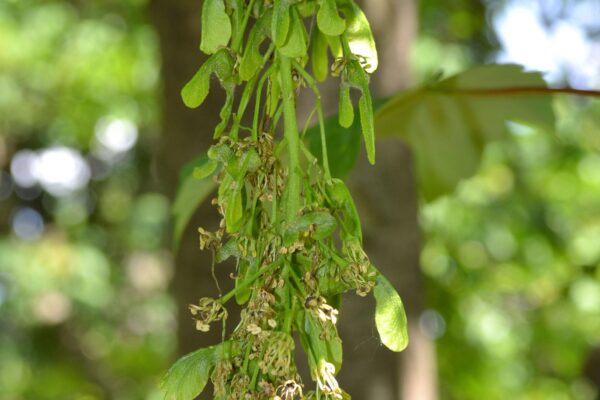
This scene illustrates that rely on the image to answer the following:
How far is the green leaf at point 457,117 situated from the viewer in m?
0.84

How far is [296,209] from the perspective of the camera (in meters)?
0.45

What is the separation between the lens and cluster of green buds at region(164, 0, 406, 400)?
43cm

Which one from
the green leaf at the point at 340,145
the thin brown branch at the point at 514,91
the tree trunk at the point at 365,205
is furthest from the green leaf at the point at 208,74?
the tree trunk at the point at 365,205

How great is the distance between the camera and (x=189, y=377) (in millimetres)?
450

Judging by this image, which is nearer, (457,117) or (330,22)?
(330,22)

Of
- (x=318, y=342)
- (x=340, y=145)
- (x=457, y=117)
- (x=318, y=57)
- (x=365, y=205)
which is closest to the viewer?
(x=318, y=342)

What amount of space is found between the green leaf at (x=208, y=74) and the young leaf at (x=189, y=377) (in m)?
0.14

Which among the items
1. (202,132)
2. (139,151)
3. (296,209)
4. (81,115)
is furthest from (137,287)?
(296,209)

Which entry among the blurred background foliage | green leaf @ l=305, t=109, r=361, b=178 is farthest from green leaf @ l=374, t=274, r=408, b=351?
the blurred background foliage

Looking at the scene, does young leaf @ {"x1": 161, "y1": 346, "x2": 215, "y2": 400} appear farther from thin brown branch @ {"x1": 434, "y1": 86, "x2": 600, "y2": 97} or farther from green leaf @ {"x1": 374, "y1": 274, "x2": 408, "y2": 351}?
thin brown branch @ {"x1": 434, "y1": 86, "x2": 600, "y2": 97}

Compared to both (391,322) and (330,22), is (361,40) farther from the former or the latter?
(391,322)

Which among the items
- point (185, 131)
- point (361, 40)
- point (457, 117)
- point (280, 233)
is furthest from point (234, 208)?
point (185, 131)

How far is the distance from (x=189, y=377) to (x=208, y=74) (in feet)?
0.55

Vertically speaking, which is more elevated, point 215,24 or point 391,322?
point 215,24
